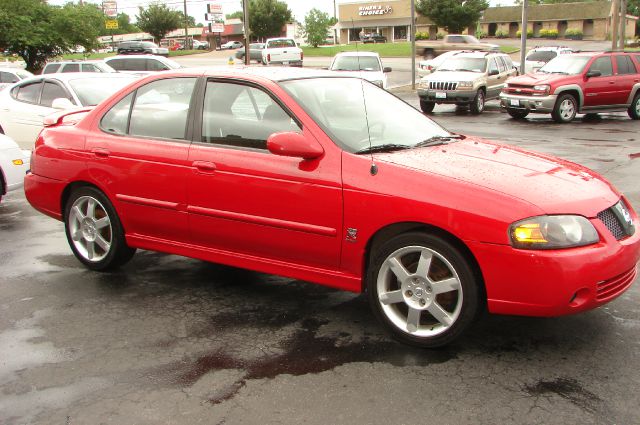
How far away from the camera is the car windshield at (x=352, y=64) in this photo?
70.9 feet

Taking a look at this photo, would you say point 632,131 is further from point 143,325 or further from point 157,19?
point 157,19

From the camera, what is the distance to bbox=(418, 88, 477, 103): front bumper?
64.9 ft

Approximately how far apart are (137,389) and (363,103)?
260 centimetres

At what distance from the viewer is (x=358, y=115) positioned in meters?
4.80

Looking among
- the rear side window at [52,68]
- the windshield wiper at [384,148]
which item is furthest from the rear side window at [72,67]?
the windshield wiper at [384,148]

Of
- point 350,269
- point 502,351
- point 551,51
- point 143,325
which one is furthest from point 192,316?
point 551,51

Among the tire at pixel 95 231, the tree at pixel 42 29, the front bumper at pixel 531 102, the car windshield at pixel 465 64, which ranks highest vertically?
the tree at pixel 42 29

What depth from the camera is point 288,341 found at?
13.8 feet

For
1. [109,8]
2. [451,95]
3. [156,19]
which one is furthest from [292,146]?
[156,19]

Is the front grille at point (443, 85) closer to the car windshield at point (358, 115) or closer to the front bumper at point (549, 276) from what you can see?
the car windshield at point (358, 115)

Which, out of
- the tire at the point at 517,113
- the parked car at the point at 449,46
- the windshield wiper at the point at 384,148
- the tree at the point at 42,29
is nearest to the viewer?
the windshield wiper at the point at 384,148

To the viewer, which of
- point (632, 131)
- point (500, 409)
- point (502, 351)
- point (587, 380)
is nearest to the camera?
point (500, 409)

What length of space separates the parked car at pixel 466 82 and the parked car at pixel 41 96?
35.0 feet

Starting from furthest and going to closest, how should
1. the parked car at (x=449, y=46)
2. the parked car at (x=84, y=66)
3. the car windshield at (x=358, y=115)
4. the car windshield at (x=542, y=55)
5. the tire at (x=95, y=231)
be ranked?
the parked car at (x=449, y=46)
the car windshield at (x=542, y=55)
the parked car at (x=84, y=66)
the tire at (x=95, y=231)
the car windshield at (x=358, y=115)
